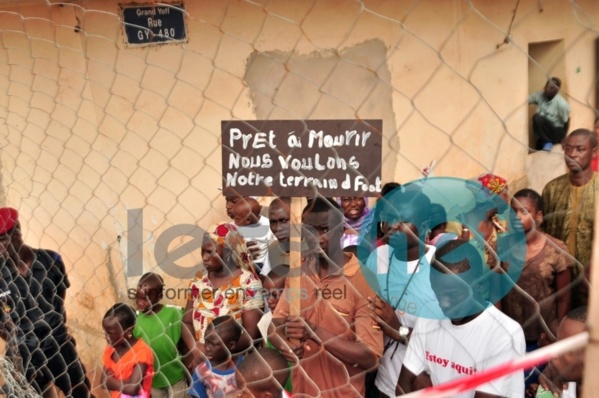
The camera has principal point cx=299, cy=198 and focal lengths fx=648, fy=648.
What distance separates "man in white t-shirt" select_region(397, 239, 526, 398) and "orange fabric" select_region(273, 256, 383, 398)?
120mm

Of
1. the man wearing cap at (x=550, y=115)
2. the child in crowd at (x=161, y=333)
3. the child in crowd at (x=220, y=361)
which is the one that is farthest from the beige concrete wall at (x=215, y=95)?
the child in crowd at (x=220, y=361)

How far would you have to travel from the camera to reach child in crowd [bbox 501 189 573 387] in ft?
3.69

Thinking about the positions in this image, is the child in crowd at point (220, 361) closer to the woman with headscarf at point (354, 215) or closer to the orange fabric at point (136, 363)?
the orange fabric at point (136, 363)

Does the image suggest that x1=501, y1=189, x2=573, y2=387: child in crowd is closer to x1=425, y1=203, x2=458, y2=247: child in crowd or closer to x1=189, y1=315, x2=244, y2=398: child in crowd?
x1=425, y1=203, x2=458, y2=247: child in crowd

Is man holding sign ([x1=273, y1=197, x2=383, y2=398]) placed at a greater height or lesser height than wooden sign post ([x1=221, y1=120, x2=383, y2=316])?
lesser

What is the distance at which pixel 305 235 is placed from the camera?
1.41m

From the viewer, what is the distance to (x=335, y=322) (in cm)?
150

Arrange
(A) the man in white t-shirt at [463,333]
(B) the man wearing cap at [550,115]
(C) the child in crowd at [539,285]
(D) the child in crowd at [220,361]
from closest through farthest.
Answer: (B) the man wearing cap at [550,115], (C) the child in crowd at [539,285], (A) the man in white t-shirt at [463,333], (D) the child in crowd at [220,361]

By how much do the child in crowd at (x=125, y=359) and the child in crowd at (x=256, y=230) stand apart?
0.49 metres

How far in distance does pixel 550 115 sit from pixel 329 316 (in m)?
0.67

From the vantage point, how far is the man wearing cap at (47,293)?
2.47 metres

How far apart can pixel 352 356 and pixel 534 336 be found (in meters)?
0.41

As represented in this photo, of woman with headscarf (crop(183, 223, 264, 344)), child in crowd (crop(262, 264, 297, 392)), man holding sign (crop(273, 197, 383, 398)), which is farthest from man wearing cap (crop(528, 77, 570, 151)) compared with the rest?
woman with headscarf (crop(183, 223, 264, 344))

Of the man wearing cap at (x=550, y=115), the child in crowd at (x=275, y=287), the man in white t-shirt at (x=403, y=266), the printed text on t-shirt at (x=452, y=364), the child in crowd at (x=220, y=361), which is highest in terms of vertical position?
the man wearing cap at (x=550, y=115)
